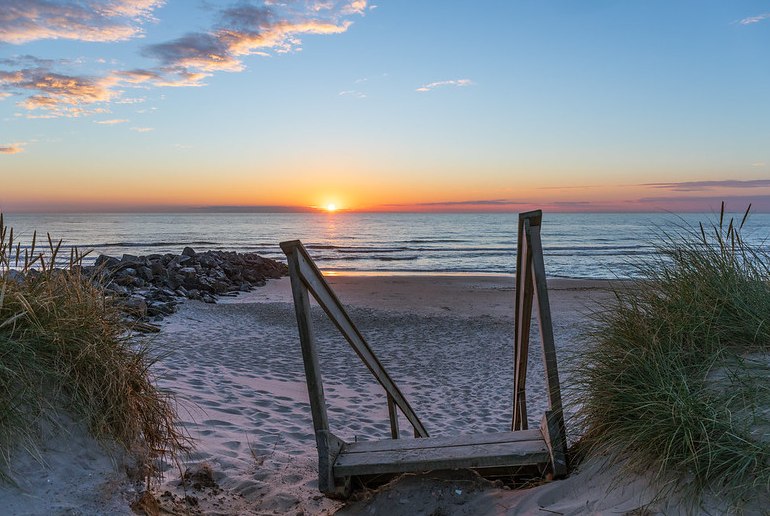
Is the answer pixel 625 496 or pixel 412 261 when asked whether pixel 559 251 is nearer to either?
pixel 412 261

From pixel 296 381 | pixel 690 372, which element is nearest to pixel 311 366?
pixel 690 372

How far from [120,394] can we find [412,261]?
102ft

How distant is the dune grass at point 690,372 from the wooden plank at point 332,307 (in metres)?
1.80

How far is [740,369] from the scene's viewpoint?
3049 millimetres

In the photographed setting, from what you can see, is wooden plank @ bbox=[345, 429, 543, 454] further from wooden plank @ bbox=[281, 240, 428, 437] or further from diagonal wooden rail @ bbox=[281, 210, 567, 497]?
wooden plank @ bbox=[281, 240, 428, 437]

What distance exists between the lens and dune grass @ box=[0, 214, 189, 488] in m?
2.94

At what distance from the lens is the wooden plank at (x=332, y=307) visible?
384 cm

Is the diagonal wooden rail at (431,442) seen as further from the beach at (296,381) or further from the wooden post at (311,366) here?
the beach at (296,381)

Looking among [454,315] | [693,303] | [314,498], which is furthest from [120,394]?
[454,315]

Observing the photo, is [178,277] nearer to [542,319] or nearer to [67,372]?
[67,372]

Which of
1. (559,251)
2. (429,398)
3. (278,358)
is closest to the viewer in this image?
(429,398)

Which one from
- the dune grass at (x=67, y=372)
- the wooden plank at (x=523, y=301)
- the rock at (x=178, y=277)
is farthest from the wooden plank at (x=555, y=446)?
the rock at (x=178, y=277)

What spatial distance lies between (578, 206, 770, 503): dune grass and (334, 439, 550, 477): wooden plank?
0.39 meters

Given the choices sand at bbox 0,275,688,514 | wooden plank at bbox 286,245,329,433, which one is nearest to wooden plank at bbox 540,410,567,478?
sand at bbox 0,275,688,514
